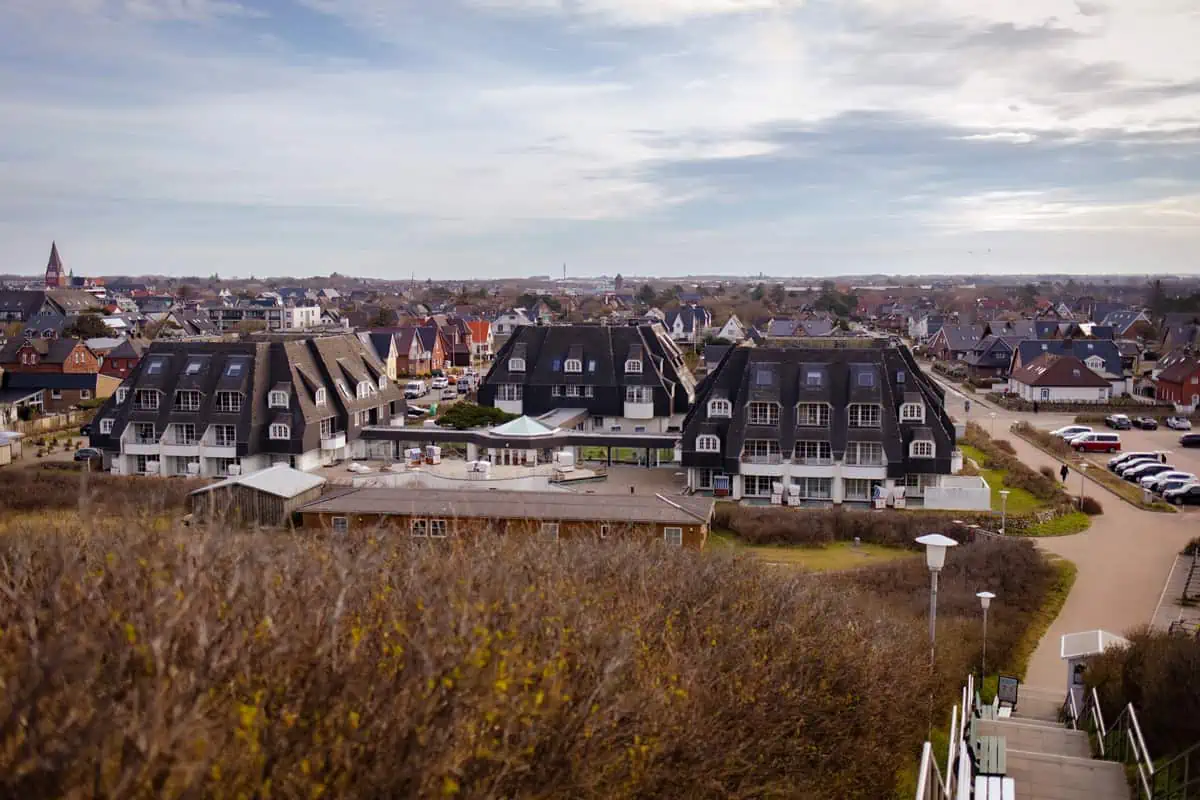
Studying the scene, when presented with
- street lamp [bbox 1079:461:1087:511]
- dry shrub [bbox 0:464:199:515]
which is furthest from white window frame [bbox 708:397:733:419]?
dry shrub [bbox 0:464:199:515]

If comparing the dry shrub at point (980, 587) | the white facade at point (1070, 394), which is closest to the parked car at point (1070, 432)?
the white facade at point (1070, 394)

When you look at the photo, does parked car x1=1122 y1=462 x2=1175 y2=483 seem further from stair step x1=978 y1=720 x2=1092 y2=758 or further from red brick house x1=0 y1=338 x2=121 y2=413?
red brick house x1=0 y1=338 x2=121 y2=413

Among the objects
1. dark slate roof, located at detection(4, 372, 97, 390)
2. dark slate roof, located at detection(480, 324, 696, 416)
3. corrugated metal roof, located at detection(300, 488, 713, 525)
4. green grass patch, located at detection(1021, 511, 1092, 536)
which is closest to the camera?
corrugated metal roof, located at detection(300, 488, 713, 525)

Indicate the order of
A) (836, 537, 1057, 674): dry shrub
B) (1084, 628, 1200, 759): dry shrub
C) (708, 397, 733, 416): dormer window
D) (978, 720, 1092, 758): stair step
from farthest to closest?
(708, 397, 733, 416): dormer window < (836, 537, 1057, 674): dry shrub < (978, 720, 1092, 758): stair step < (1084, 628, 1200, 759): dry shrub

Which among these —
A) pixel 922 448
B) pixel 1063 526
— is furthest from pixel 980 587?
pixel 922 448

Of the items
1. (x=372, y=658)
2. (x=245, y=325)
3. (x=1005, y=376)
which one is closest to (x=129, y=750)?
(x=372, y=658)

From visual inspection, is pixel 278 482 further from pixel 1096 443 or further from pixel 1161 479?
pixel 1096 443

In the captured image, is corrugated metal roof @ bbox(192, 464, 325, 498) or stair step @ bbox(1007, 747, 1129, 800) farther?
corrugated metal roof @ bbox(192, 464, 325, 498)
